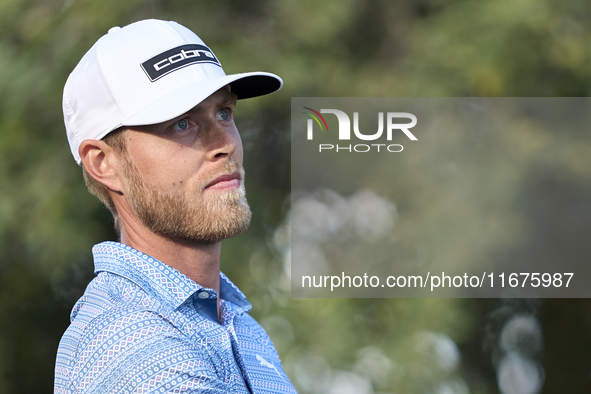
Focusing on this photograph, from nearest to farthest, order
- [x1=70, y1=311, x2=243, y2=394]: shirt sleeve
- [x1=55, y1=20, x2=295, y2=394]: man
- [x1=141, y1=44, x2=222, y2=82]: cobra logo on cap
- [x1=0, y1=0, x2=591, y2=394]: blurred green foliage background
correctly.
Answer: [x1=70, y1=311, x2=243, y2=394]: shirt sleeve
[x1=55, y1=20, x2=295, y2=394]: man
[x1=141, y1=44, x2=222, y2=82]: cobra logo on cap
[x1=0, y1=0, x2=591, y2=394]: blurred green foliage background

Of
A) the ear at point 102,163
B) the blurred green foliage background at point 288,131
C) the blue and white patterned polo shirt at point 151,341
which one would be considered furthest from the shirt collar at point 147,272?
the blurred green foliage background at point 288,131

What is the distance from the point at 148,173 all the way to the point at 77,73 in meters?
0.23

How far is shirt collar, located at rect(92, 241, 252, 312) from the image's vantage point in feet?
3.40

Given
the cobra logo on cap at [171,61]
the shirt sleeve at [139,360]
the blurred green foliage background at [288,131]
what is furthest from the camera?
the blurred green foliage background at [288,131]

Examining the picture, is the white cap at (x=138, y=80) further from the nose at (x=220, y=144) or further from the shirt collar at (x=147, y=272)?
the shirt collar at (x=147, y=272)

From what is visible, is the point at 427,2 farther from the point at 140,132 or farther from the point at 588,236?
the point at 140,132

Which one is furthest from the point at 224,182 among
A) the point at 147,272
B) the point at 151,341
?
the point at 151,341

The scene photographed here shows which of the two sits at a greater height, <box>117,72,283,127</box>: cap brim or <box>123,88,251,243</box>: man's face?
<box>117,72,283,127</box>: cap brim

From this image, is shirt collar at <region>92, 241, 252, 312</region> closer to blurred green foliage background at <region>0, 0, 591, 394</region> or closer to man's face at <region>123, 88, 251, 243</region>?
man's face at <region>123, 88, 251, 243</region>

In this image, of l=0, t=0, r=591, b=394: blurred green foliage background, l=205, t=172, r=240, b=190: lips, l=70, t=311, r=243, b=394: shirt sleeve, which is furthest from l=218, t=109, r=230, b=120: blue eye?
l=0, t=0, r=591, b=394: blurred green foliage background

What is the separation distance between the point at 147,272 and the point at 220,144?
251 mm

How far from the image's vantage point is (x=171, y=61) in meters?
1.13

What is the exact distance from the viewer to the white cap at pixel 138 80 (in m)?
1.09

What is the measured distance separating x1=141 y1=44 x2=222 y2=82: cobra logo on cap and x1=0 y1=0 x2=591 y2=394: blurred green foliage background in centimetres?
172
